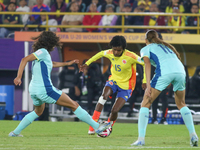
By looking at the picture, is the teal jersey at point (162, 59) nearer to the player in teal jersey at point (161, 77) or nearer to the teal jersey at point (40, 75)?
the player in teal jersey at point (161, 77)

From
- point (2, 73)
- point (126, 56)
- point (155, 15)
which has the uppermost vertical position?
point (155, 15)

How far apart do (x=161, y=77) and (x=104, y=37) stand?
27.3ft

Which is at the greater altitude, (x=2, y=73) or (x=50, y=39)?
(x=50, y=39)

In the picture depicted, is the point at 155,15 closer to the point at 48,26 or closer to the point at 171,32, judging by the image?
the point at 171,32

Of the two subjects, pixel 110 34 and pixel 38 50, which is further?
pixel 110 34

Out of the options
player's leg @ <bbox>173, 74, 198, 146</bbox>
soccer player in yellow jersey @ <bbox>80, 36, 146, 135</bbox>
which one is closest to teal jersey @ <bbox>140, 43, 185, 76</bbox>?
player's leg @ <bbox>173, 74, 198, 146</bbox>

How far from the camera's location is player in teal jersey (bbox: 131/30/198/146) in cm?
618

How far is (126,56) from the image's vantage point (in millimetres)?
8648

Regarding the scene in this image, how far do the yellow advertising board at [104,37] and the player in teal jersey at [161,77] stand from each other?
7.60m

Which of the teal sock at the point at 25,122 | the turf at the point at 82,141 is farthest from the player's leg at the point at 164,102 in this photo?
the teal sock at the point at 25,122

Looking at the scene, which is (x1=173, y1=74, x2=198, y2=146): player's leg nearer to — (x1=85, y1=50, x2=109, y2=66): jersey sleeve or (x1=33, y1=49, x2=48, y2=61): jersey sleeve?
(x1=33, y1=49, x2=48, y2=61): jersey sleeve

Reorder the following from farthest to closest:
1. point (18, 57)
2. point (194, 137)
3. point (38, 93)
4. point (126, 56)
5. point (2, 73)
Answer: point (2, 73), point (18, 57), point (126, 56), point (38, 93), point (194, 137)

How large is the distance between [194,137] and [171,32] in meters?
8.93

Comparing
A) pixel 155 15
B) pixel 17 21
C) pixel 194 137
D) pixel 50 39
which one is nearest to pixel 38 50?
pixel 50 39
